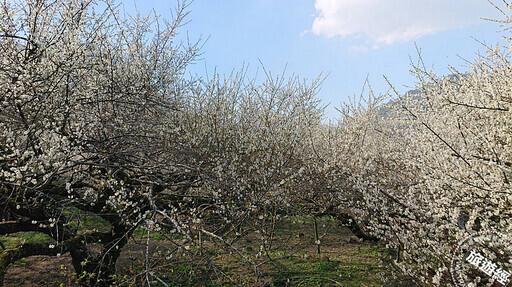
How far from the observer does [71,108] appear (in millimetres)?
3705

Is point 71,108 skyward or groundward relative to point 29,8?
groundward

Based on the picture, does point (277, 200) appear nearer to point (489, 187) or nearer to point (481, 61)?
point (489, 187)

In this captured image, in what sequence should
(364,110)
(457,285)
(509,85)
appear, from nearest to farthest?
(457,285) < (509,85) < (364,110)

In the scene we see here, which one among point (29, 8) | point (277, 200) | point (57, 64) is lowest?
point (277, 200)

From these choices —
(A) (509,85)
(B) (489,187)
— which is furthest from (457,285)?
(A) (509,85)

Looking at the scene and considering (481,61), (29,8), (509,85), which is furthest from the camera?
(481,61)

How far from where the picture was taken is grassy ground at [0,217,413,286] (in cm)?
482

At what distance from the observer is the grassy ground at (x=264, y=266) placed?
482 cm

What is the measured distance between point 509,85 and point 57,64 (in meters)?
5.27

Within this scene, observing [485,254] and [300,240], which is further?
[300,240]

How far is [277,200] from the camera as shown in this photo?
5391 millimetres

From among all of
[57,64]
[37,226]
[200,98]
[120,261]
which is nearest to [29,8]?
[57,64]

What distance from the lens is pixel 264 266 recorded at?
5461 mm

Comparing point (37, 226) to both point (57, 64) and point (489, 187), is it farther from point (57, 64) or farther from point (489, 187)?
point (489, 187)
